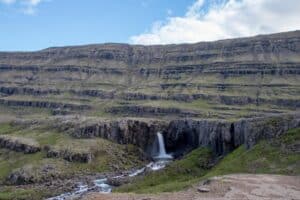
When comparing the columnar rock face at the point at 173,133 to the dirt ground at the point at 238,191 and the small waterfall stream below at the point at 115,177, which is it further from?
the dirt ground at the point at 238,191

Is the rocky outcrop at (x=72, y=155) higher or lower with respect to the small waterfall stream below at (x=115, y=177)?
higher

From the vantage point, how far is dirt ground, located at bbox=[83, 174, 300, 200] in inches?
2411

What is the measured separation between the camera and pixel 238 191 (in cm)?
6344

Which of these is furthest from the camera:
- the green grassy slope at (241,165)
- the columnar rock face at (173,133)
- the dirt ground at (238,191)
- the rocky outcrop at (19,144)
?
the rocky outcrop at (19,144)

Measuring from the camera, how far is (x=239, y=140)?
110000 millimetres

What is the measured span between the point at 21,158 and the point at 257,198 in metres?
98.3

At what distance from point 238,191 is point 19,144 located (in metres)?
103

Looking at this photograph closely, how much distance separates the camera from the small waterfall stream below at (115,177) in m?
105

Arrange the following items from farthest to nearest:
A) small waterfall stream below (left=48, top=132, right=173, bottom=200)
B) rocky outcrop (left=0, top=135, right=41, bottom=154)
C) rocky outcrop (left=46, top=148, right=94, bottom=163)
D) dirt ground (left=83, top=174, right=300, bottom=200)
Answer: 1. rocky outcrop (left=0, top=135, right=41, bottom=154)
2. rocky outcrop (left=46, top=148, right=94, bottom=163)
3. small waterfall stream below (left=48, top=132, right=173, bottom=200)
4. dirt ground (left=83, top=174, right=300, bottom=200)

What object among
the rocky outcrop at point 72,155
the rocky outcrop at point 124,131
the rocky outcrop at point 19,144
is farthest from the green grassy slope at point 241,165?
the rocky outcrop at point 19,144

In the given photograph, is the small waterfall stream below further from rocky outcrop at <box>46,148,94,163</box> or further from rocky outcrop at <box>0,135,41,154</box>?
rocky outcrop at <box>0,135,41,154</box>

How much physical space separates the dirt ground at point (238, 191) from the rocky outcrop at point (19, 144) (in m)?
88.5

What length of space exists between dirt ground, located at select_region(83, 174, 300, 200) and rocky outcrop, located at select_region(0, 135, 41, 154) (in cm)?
8848

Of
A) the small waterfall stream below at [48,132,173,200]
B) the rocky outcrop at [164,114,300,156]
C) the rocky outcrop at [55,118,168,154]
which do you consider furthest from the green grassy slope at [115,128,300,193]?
the rocky outcrop at [55,118,168,154]
